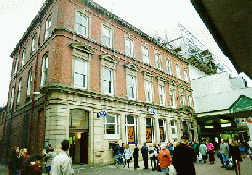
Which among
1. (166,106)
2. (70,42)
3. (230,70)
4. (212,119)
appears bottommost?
(212,119)

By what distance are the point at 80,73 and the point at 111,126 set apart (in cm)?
533

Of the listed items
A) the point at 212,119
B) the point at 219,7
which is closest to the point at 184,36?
the point at 212,119

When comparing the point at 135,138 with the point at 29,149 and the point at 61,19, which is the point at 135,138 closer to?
the point at 29,149

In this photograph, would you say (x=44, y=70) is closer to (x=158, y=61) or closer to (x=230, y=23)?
(x=158, y=61)

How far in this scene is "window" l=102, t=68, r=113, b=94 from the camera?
50.7ft

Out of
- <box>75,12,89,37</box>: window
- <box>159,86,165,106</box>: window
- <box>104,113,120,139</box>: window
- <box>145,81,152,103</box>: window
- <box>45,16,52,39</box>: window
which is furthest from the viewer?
<box>159,86,165,106</box>: window

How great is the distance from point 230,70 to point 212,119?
3088 cm

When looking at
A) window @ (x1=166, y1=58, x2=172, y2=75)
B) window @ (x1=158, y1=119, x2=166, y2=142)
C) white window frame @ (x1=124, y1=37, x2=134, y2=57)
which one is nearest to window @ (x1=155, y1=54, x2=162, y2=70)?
window @ (x1=166, y1=58, x2=172, y2=75)

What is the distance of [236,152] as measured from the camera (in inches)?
356

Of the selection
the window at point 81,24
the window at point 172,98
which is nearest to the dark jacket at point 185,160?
the window at point 81,24

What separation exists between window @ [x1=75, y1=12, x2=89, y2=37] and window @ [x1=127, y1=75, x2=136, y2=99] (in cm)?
616

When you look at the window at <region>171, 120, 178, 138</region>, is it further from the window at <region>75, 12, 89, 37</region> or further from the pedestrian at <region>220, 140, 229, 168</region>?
the window at <region>75, 12, 89, 37</region>

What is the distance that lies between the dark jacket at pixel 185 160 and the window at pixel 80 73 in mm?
9840

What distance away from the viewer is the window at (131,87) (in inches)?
690
